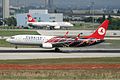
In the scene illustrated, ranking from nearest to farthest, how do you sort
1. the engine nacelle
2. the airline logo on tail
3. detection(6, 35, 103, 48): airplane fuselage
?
the engine nacelle < detection(6, 35, 103, 48): airplane fuselage < the airline logo on tail

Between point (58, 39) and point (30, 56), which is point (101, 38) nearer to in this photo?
point (58, 39)

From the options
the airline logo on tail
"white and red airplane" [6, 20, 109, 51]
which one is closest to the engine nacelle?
"white and red airplane" [6, 20, 109, 51]

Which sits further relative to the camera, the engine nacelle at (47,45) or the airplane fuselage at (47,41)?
the airplane fuselage at (47,41)

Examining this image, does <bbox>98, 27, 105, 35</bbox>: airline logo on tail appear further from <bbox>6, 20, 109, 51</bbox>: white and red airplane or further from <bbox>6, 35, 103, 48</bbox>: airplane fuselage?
<bbox>6, 35, 103, 48</bbox>: airplane fuselage

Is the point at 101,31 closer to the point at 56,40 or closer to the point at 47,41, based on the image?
the point at 56,40

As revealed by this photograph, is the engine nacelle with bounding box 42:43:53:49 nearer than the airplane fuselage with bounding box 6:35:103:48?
Yes

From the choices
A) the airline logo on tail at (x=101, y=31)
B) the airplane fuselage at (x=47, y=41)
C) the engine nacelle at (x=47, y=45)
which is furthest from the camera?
the airline logo on tail at (x=101, y=31)

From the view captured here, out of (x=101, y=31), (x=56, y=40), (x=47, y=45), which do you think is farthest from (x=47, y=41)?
(x=101, y=31)

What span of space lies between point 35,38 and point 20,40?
2650 mm

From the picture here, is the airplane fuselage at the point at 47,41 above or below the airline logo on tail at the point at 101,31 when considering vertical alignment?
below

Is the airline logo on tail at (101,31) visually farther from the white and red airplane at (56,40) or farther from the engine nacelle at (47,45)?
the engine nacelle at (47,45)

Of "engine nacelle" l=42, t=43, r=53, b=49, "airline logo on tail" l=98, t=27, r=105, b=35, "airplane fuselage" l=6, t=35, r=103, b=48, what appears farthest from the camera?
"airline logo on tail" l=98, t=27, r=105, b=35

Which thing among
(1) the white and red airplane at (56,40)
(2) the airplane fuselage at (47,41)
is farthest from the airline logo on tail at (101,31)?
(2) the airplane fuselage at (47,41)

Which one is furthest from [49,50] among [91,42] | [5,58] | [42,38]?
[5,58]
